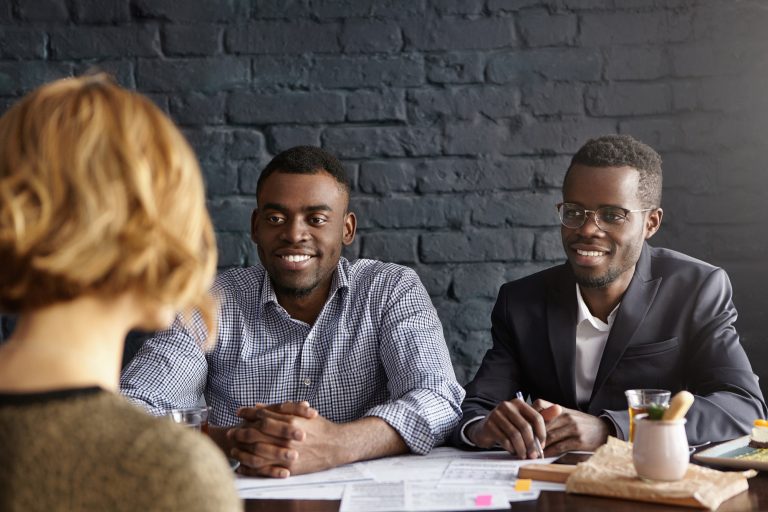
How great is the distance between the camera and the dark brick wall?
283cm

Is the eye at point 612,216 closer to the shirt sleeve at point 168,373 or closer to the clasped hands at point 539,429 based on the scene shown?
the clasped hands at point 539,429

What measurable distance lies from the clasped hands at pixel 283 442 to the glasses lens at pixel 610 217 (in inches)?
Answer: 38.3

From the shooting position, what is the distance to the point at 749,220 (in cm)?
282

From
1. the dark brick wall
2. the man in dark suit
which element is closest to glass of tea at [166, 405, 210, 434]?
the man in dark suit

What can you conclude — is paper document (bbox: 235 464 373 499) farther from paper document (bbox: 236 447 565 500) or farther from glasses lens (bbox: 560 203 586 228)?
glasses lens (bbox: 560 203 586 228)

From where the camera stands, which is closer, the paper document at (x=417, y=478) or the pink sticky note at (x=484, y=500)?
the pink sticky note at (x=484, y=500)

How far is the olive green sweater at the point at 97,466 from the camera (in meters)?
0.80

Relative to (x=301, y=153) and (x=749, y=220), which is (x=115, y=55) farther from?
(x=749, y=220)

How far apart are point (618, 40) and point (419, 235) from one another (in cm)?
89

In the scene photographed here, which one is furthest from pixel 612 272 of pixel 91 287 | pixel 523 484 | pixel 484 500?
pixel 91 287

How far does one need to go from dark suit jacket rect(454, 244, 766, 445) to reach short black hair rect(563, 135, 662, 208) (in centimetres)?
17

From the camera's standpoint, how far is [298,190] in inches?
100.0

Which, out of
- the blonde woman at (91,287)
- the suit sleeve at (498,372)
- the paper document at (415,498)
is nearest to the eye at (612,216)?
the suit sleeve at (498,372)

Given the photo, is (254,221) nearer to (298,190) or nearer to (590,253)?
(298,190)
